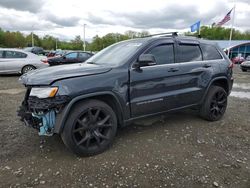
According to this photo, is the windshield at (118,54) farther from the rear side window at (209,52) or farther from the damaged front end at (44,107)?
the rear side window at (209,52)

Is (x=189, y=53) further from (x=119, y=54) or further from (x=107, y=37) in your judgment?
(x=107, y=37)

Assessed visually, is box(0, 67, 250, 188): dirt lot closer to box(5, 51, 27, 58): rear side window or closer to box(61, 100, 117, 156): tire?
box(61, 100, 117, 156): tire

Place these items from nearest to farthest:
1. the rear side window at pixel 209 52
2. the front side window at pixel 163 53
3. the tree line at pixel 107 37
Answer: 1. the front side window at pixel 163 53
2. the rear side window at pixel 209 52
3. the tree line at pixel 107 37

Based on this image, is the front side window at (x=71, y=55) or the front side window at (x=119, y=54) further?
the front side window at (x=71, y=55)

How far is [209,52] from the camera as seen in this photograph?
476cm

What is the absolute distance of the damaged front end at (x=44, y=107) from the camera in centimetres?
294

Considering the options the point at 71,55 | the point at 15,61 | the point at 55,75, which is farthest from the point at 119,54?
the point at 71,55

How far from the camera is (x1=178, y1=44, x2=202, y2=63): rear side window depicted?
167 inches

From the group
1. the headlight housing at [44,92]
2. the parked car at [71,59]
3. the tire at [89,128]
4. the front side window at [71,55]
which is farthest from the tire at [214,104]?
the front side window at [71,55]

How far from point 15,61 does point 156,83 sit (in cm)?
965

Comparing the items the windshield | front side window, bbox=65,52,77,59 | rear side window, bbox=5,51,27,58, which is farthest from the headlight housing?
front side window, bbox=65,52,77,59

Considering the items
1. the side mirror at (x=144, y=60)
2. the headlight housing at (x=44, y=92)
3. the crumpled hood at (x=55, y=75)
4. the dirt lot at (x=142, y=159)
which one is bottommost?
the dirt lot at (x=142, y=159)

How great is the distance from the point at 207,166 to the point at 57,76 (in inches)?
96.1

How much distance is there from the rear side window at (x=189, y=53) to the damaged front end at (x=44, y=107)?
2.40 m
